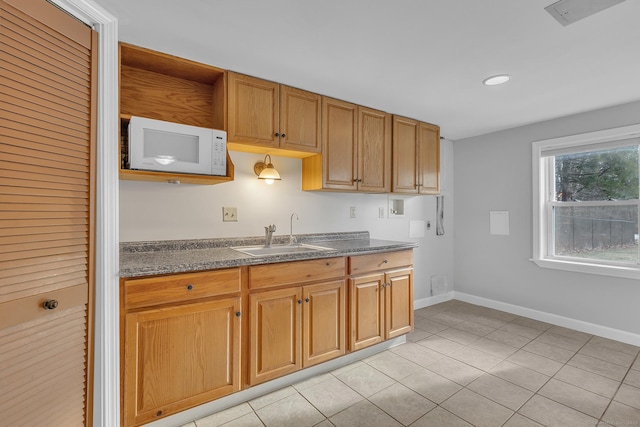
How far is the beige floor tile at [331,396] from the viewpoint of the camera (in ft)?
6.36

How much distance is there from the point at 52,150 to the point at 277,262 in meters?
1.26

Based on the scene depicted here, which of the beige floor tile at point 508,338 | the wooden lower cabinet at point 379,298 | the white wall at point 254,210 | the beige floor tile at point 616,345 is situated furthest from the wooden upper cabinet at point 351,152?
the beige floor tile at point 616,345

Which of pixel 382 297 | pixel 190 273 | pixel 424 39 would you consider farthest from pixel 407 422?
pixel 424 39

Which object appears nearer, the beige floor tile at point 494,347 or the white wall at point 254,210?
the white wall at point 254,210

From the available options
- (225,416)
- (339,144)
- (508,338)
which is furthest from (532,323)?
(225,416)

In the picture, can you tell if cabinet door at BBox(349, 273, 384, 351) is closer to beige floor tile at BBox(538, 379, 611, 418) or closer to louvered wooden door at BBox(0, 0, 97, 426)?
beige floor tile at BBox(538, 379, 611, 418)

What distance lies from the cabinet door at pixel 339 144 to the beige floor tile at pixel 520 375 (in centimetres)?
184

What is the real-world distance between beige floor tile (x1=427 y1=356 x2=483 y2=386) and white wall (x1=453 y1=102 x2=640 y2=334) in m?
1.66

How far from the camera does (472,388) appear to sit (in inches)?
84.5

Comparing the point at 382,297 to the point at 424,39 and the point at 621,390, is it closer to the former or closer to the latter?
the point at 621,390

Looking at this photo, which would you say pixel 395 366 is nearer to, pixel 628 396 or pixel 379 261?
pixel 379 261

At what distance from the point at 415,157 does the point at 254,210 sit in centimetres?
180

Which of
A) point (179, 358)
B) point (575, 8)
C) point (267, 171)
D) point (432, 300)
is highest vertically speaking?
point (575, 8)

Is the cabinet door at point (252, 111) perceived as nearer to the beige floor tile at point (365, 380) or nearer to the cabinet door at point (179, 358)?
the cabinet door at point (179, 358)
